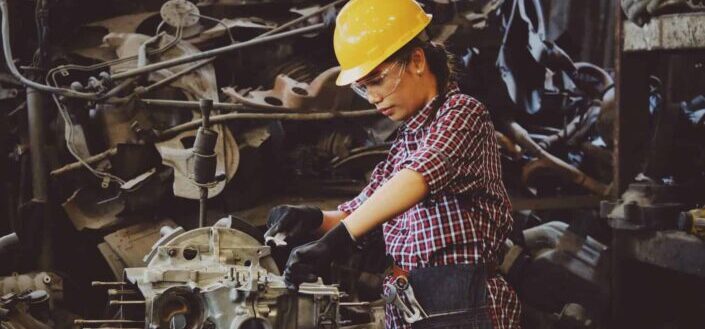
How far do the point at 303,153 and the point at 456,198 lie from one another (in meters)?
2.15

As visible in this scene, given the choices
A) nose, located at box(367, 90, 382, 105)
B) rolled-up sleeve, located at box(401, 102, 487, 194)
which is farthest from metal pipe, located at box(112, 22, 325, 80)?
rolled-up sleeve, located at box(401, 102, 487, 194)

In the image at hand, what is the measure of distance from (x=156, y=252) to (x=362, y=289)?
1.51 metres

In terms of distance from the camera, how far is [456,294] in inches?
84.5

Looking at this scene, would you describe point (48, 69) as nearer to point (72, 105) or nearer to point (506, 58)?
point (72, 105)

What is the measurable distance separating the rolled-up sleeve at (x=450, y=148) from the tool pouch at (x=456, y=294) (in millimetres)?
254

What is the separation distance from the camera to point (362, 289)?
375 cm

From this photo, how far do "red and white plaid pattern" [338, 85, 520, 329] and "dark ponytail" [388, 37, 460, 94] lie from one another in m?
0.04

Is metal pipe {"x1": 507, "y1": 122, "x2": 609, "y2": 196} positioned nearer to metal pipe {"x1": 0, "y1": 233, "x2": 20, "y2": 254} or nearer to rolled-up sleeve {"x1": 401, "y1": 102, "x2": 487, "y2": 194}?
rolled-up sleeve {"x1": 401, "y1": 102, "x2": 487, "y2": 194}

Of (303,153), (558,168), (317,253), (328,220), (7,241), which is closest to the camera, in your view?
(317,253)

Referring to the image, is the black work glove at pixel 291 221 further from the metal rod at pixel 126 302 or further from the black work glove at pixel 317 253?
the metal rod at pixel 126 302

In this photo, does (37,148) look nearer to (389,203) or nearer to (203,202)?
(203,202)

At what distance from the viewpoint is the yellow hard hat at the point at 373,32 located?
2.22 m

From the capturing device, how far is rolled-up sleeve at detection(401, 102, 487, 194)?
202cm

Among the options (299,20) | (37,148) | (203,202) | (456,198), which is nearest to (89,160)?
(37,148)
